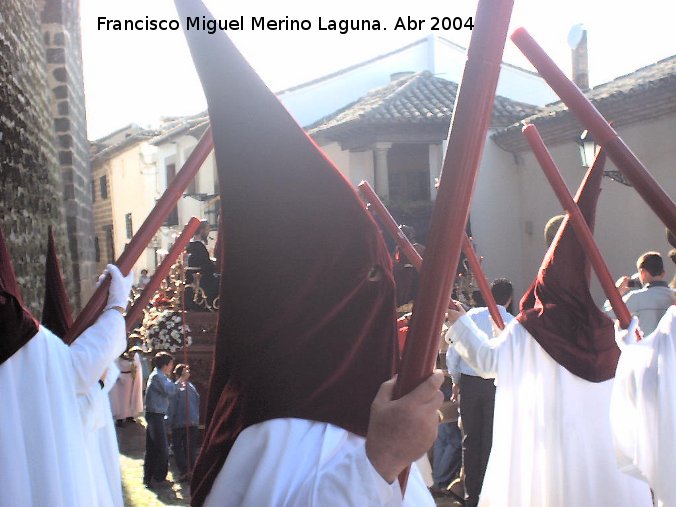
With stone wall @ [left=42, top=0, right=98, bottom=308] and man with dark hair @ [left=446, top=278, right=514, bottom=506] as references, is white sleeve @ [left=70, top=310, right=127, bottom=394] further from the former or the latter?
stone wall @ [left=42, top=0, right=98, bottom=308]

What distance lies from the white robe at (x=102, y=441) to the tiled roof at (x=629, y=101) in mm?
9337

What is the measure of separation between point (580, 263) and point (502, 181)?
46.4 feet

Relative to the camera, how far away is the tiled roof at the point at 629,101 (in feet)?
39.7

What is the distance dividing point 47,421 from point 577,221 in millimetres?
2229

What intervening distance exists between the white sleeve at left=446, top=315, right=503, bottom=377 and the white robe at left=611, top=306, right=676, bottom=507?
0.78 metres

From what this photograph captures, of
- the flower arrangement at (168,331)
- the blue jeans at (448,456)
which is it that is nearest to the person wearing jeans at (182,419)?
the flower arrangement at (168,331)

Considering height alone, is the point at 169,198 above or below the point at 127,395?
above

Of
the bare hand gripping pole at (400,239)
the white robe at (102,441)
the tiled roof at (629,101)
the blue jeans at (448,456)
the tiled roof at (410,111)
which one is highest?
the tiled roof at (410,111)

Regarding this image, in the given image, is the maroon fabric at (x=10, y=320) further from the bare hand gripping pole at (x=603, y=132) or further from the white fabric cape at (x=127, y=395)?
the white fabric cape at (x=127, y=395)

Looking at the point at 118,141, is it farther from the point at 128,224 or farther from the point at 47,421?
the point at 47,421

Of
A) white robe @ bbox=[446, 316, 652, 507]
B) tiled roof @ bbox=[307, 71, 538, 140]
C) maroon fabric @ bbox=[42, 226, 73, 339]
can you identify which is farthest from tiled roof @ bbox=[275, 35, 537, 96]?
maroon fabric @ bbox=[42, 226, 73, 339]

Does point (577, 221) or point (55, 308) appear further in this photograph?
point (55, 308)

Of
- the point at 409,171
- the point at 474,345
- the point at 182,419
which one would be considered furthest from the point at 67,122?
the point at 409,171

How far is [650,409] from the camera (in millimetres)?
3469
